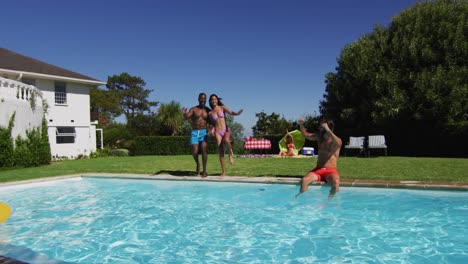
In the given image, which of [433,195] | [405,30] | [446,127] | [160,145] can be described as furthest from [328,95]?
[433,195]

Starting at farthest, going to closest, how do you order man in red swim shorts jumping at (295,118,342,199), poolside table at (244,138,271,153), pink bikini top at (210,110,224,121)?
1. poolside table at (244,138,271,153)
2. pink bikini top at (210,110,224,121)
3. man in red swim shorts jumping at (295,118,342,199)

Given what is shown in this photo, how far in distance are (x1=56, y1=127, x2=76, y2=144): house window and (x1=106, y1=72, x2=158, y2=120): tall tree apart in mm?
33307

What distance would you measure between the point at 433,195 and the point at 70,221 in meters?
7.36

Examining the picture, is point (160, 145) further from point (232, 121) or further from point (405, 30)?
point (405, 30)

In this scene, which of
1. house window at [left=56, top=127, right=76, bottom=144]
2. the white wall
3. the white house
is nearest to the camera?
the white house

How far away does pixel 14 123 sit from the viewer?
50.3 feet

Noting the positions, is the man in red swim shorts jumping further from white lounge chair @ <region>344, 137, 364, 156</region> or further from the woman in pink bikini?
white lounge chair @ <region>344, 137, 364, 156</region>

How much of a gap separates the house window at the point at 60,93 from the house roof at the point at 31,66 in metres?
0.75

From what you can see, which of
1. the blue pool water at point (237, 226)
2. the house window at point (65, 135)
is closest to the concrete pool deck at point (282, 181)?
the blue pool water at point (237, 226)

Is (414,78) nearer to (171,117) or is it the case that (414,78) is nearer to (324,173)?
(324,173)

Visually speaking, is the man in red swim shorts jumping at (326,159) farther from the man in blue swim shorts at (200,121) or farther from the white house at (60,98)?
the white house at (60,98)

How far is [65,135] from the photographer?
2402 cm

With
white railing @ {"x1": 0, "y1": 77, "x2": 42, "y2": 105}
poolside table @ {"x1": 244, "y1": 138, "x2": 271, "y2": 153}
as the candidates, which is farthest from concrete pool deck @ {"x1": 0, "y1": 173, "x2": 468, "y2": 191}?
poolside table @ {"x1": 244, "y1": 138, "x2": 271, "y2": 153}

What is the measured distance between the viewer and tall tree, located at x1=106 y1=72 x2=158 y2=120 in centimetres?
5803
